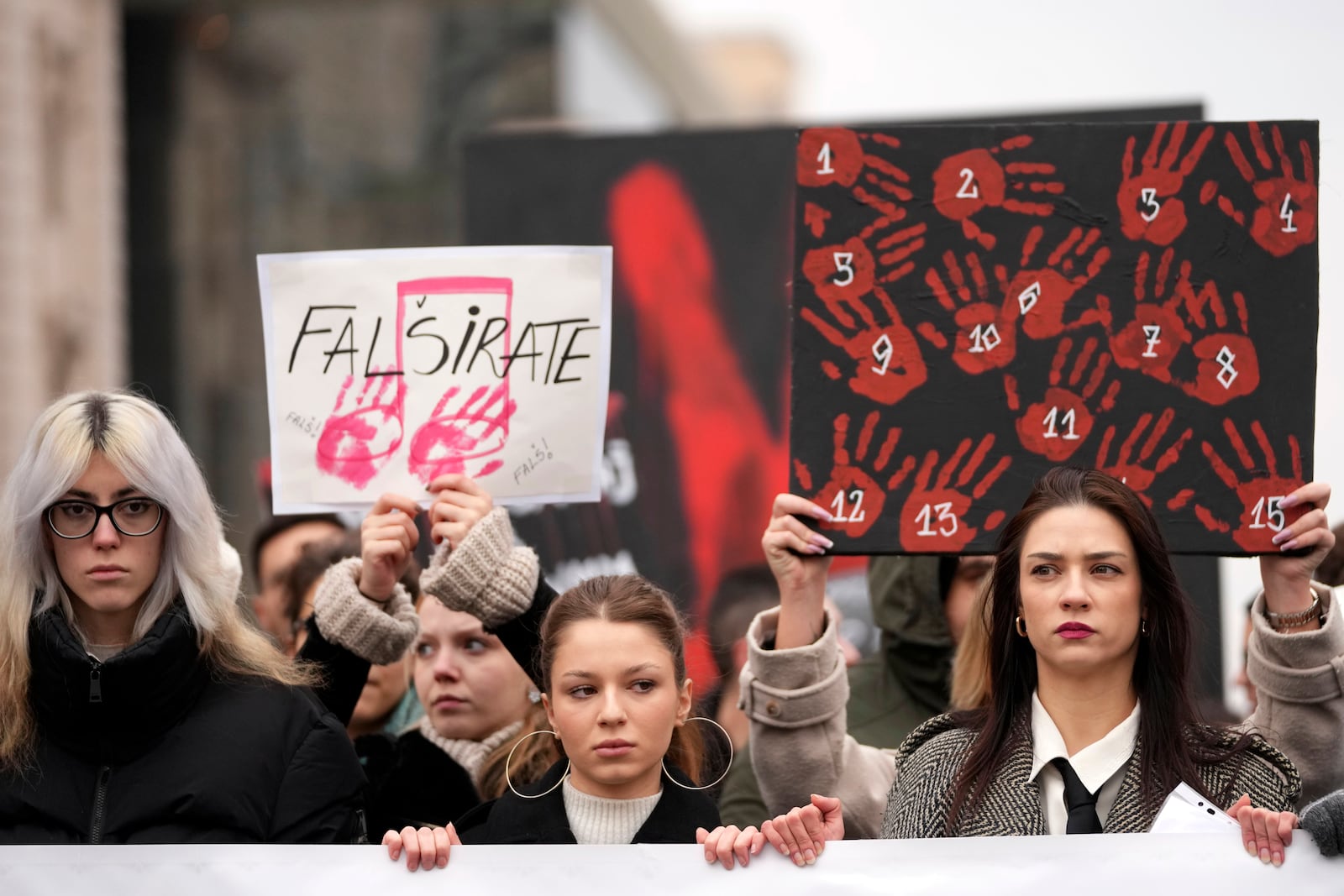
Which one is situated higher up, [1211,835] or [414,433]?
[414,433]

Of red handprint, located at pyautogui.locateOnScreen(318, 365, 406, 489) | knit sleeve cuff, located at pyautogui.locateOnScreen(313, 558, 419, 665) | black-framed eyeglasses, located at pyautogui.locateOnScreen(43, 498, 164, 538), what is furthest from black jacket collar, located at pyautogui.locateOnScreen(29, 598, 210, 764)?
red handprint, located at pyautogui.locateOnScreen(318, 365, 406, 489)

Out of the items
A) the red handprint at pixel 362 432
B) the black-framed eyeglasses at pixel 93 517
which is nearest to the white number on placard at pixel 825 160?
Answer: the red handprint at pixel 362 432

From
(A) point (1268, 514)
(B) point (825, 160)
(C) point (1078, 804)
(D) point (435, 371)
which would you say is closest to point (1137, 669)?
(C) point (1078, 804)

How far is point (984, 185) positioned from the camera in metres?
3.90

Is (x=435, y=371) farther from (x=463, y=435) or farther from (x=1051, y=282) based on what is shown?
(x=1051, y=282)

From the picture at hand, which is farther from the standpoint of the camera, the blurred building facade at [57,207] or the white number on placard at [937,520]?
the blurred building facade at [57,207]

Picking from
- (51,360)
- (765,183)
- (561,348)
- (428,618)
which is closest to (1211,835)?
(561,348)

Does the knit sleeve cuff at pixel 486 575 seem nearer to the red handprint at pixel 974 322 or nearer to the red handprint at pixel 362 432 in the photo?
the red handprint at pixel 362 432

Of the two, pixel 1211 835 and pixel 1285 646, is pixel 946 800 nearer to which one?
pixel 1211 835

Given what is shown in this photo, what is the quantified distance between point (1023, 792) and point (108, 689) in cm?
156

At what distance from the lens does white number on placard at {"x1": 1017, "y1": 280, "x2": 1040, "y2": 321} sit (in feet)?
12.7

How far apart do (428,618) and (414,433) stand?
0.61m

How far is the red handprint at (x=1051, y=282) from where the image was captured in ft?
12.7

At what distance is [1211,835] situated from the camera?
3178mm
